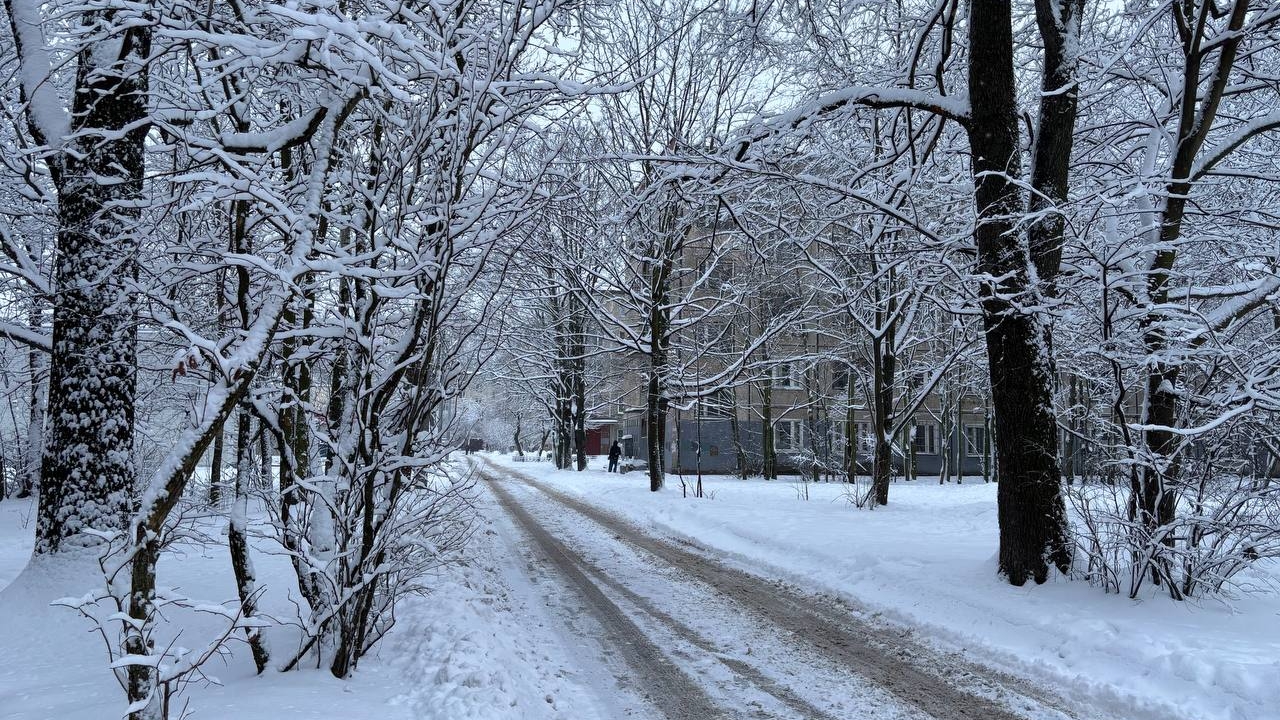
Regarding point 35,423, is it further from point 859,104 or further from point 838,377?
point 838,377

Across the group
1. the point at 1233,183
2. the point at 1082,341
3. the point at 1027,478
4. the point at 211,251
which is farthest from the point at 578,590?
the point at 1233,183

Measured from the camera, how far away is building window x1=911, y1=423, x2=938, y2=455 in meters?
42.5

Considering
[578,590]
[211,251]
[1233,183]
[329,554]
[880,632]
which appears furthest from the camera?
[1233,183]

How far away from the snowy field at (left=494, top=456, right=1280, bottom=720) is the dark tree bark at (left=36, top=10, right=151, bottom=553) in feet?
23.5

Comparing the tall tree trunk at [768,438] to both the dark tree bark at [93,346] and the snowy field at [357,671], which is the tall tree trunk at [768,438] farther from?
the dark tree bark at [93,346]

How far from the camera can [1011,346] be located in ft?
25.1

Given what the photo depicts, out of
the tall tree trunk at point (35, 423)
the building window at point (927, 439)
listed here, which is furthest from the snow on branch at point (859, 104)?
the building window at point (927, 439)

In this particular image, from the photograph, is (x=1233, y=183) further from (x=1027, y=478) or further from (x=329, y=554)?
(x=329, y=554)

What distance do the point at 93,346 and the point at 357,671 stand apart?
3.89 m

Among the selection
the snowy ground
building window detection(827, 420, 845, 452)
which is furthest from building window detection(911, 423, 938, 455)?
the snowy ground

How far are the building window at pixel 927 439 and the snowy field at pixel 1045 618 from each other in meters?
32.1

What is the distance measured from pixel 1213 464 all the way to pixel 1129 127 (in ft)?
14.9

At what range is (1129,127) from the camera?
8.88 metres

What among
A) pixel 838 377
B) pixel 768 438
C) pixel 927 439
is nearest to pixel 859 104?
pixel 768 438
